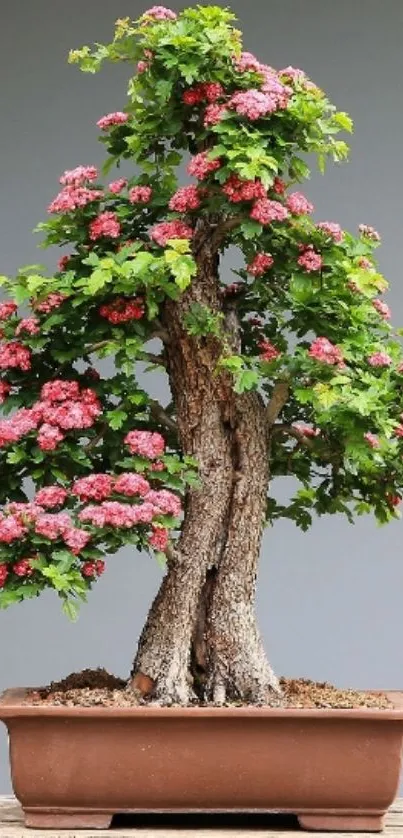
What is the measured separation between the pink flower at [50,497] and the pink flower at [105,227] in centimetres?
62

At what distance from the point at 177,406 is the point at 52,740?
90 centimetres

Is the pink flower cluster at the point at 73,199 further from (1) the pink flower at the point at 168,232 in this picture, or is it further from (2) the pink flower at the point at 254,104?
(2) the pink flower at the point at 254,104

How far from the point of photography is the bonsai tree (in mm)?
3297

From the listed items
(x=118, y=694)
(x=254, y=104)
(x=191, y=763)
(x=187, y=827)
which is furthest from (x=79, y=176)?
(x=187, y=827)

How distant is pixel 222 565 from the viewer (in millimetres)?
3633

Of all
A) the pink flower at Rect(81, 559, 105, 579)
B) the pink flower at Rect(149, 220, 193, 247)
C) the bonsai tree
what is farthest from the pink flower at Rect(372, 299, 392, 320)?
the pink flower at Rect(81, 559, 105, 579)

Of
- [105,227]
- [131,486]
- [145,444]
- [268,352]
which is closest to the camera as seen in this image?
[131,486]

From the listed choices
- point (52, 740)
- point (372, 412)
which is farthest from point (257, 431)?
point (52, 740)

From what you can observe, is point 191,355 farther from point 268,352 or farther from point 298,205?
point 298,205

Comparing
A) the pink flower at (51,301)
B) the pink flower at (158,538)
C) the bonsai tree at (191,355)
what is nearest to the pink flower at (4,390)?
the bonsai tree at (191,355)

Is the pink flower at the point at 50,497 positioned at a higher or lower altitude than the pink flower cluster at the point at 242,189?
lower

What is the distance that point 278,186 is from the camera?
3.48 metres

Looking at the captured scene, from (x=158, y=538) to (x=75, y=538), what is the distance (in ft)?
0.63

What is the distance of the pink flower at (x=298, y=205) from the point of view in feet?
Answer: 11.4
